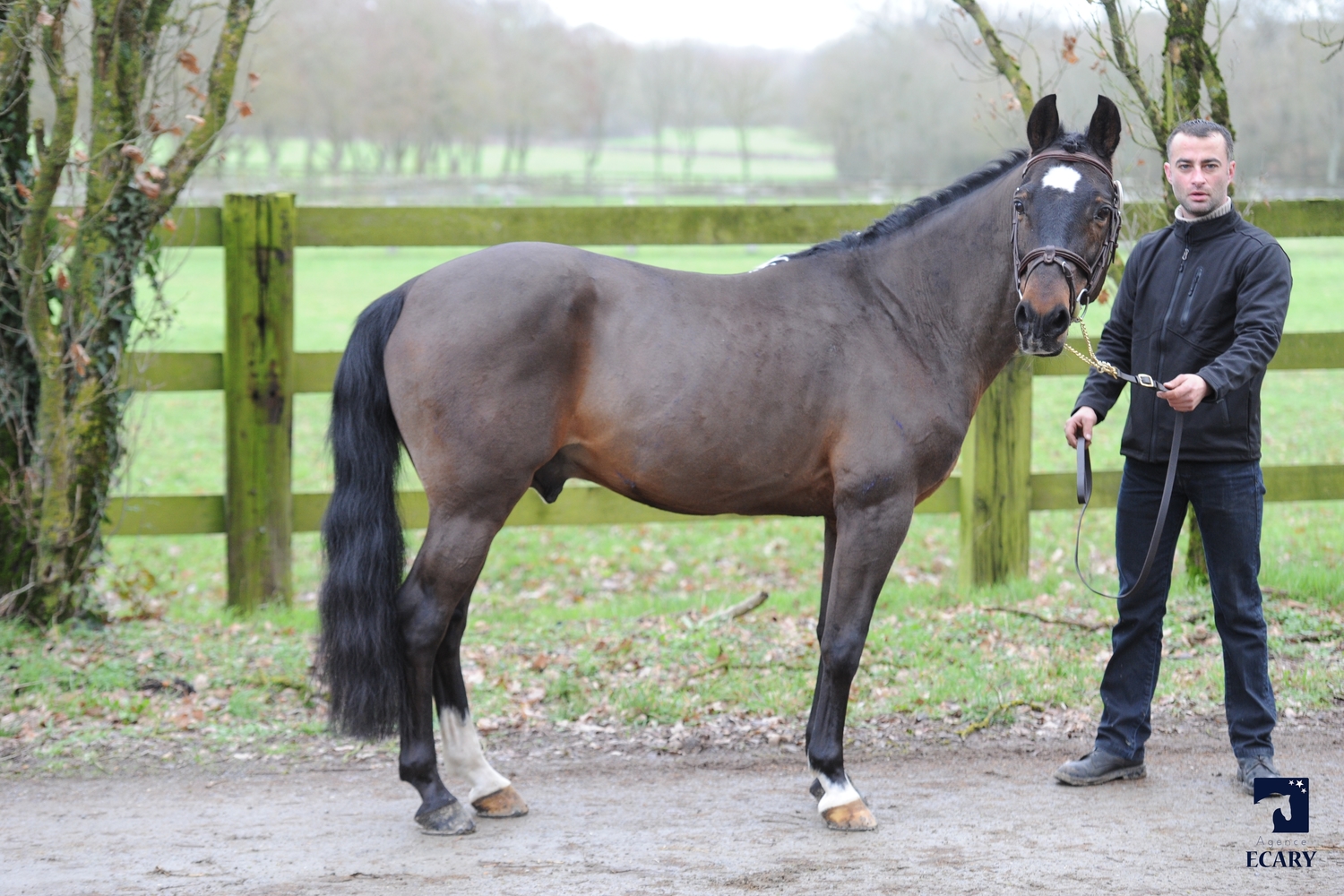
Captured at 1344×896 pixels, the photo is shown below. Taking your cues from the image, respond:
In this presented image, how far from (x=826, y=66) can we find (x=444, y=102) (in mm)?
17544

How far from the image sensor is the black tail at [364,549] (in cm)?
339

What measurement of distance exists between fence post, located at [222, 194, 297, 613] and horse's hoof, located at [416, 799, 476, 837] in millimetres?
2467

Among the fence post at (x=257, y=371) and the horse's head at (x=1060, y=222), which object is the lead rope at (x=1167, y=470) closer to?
the horse's head at (x=1060, y=222)

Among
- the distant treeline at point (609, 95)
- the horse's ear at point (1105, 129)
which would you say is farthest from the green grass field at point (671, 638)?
the distant treeline at point (609, 95)

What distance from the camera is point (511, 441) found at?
3338 mm

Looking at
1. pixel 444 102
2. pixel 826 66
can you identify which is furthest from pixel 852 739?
pixel 444 102

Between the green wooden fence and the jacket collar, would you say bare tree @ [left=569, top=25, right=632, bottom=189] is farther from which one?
the jacket collar

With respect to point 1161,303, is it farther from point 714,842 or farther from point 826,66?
point 826,66

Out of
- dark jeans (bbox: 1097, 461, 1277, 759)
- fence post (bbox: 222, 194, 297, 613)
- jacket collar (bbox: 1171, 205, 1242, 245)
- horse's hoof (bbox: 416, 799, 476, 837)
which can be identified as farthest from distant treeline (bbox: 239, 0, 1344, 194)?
horse's hoof (bbox: 416, 799, 476, 837)

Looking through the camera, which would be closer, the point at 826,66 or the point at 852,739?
A: the point at 852,739

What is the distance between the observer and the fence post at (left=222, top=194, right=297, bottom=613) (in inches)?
207

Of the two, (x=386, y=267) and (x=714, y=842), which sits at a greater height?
(x=386, y=267)

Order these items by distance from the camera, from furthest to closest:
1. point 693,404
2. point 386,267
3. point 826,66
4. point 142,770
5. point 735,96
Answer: point 735,96, point 826,66, point 386,267, point 142,770, point 693,404

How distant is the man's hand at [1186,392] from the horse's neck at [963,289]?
553 mm
